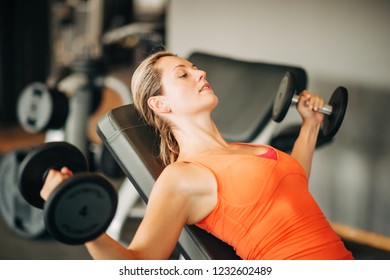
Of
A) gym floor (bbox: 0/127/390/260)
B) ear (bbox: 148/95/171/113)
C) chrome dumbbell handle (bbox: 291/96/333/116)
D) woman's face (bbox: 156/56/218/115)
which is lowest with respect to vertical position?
gym floor (bbox: 0/127/390/260)

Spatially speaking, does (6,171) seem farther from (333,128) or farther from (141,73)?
(333,128)

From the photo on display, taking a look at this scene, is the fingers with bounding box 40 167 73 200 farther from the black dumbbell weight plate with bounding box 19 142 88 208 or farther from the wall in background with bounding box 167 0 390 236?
the wall in background with bounding box 167 0 390 236

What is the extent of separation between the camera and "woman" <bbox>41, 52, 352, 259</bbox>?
3.21 ft

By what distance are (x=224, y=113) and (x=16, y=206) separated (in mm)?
883

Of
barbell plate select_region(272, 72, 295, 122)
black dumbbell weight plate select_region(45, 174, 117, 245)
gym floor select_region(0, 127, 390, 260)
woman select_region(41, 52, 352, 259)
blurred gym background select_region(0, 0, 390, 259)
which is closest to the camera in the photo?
black dumbbell weight plate select_region(45, 174, 117, 245)

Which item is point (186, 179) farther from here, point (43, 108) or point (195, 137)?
point (43, 108)

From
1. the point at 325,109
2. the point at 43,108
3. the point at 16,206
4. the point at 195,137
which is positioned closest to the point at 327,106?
the point at 325,109

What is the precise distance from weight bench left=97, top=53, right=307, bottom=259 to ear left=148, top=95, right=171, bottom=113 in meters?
0.10

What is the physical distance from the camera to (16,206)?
2.02m

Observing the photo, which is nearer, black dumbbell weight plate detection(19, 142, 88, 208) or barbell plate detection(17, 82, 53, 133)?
black dumbbell weight plate detection(19, 142, 88, 208)

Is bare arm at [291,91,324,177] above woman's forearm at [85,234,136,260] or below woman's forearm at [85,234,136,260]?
above

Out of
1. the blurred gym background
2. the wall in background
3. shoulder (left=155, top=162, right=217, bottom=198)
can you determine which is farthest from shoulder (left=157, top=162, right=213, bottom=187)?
the wall in background

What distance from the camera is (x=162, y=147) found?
1.18m
